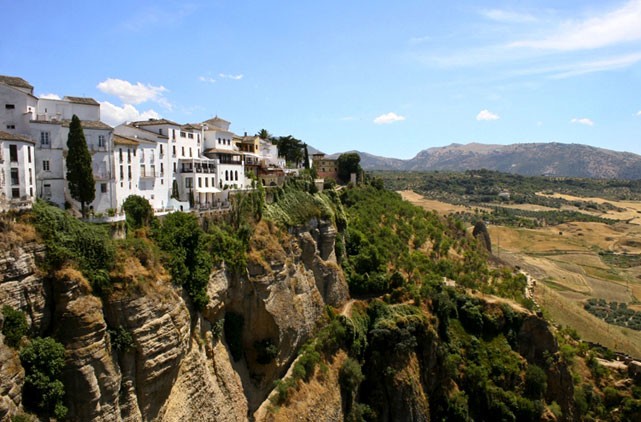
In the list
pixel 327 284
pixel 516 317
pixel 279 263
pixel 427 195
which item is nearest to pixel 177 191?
pixel 279 263

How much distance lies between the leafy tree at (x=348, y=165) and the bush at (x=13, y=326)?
186 feet

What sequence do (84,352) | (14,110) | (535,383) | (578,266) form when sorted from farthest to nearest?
(578,266)
(535,383)
(14,110)
(84,352)

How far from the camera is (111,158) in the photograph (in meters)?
31.6

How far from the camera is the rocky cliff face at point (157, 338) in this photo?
21125 millimetres

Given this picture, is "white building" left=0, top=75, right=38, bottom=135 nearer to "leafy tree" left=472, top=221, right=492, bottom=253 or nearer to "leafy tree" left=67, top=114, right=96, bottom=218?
"leafy tree" left=67, top=114, right=96, bottom=218

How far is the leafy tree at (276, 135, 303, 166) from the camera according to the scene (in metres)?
69.7

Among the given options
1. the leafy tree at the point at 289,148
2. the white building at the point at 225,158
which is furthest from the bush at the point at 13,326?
the leafy tree at the point at 289,148

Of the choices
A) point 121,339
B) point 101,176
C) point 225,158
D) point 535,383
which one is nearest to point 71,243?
point 121,339

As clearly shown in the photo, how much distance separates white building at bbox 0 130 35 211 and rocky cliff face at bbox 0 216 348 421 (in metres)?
4.47

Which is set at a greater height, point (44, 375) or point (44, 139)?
point (44, 139)

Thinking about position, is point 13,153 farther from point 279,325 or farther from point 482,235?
point 482,235

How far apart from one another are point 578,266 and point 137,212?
315ft

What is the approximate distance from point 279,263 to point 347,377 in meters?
11.0

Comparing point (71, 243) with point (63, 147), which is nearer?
point (71, 243)
